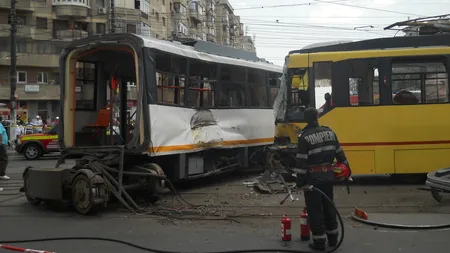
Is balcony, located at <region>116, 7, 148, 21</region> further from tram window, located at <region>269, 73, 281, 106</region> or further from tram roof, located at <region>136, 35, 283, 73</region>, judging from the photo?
tram roof, located at <region>136, 35, 283, 73</region>

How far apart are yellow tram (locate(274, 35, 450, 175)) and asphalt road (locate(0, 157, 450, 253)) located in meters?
2.92

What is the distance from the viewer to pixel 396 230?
21.8 ft

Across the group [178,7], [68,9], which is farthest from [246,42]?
[68,9]

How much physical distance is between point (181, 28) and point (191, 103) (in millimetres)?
47984

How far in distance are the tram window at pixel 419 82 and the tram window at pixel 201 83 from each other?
171 inches

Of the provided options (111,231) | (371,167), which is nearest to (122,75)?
(111,231)

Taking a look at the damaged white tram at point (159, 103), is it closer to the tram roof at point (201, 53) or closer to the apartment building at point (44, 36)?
the tram roof at point (201, 53)

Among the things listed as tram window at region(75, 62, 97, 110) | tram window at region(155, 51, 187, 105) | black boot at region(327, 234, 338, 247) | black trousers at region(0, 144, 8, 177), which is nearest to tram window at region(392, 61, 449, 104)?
tram window at region(155, 51, 187, 105)

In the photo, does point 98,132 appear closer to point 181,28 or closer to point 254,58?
point 254,58

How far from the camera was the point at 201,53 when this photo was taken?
10945mm

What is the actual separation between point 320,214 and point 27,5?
44241 mm

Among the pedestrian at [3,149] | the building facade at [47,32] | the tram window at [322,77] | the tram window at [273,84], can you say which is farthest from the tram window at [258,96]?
the building facade at [47,32]

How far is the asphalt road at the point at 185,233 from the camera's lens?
19.2 ft

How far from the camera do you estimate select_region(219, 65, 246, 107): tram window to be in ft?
38.9
